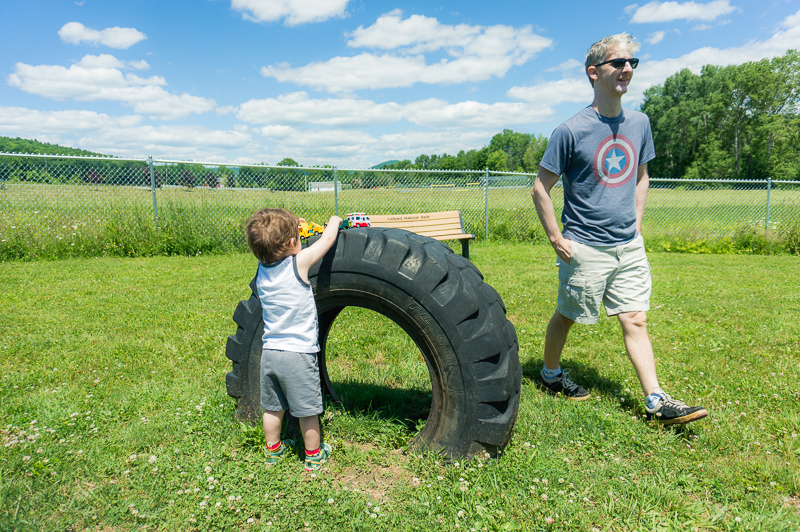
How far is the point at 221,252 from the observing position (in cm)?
985

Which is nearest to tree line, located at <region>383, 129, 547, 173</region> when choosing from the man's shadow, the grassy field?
the grassy field

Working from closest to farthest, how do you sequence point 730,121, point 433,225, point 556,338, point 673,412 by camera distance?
point 673,412 → point 556,338 → point 433,225 → point 730,121

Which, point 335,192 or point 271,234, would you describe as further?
point 335,192

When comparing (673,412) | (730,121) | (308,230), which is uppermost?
(730,121)

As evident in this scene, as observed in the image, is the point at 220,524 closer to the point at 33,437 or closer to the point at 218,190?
the point at 33,437

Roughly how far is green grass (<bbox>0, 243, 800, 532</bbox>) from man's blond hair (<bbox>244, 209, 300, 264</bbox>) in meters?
1.05

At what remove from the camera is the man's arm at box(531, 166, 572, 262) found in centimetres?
300

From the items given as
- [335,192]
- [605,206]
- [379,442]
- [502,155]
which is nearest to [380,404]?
[379,442]

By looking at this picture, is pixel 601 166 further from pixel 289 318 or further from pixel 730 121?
pixel 730 121

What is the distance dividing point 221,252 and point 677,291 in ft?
27.7

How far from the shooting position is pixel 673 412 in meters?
2.74

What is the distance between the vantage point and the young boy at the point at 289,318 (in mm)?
2398

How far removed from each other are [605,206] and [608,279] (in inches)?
19.5

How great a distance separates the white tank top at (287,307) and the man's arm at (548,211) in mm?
1575
